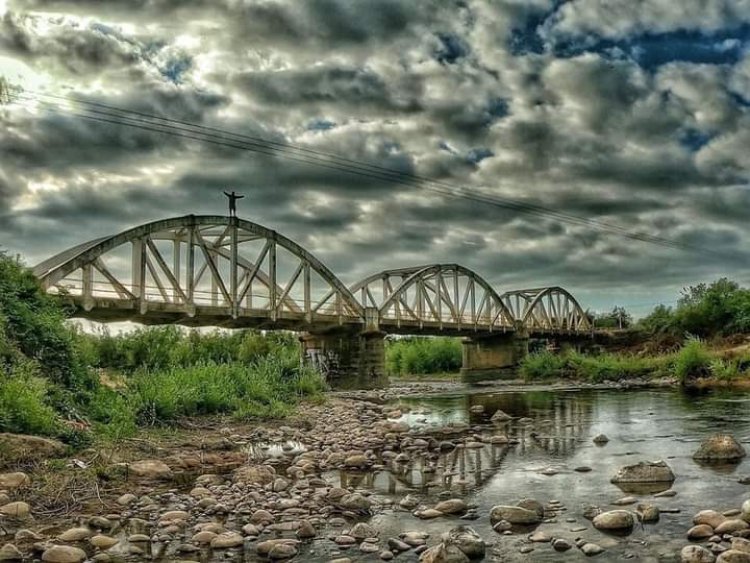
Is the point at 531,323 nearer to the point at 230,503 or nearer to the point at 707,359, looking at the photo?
the point at 707,359

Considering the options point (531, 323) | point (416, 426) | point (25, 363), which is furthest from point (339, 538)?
point (531, 323)

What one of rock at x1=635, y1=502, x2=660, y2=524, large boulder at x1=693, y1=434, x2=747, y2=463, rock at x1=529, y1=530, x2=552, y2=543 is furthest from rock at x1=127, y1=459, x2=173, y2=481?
large boulder at x1=693, y1=434, x2=747, y2=463

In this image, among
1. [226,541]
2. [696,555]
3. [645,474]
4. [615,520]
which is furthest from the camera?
[645,474]

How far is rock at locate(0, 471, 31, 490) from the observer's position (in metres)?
8.68

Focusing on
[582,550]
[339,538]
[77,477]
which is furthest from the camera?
[77,477]

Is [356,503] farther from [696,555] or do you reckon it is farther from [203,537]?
[696,555]

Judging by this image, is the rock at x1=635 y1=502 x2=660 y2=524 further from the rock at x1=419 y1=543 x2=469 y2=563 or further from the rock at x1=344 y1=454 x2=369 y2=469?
the rock at x1=344 y1=454 x2=369 y2=469

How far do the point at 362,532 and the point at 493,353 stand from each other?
7216 cm

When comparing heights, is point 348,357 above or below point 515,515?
below

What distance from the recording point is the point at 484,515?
7.95 meters

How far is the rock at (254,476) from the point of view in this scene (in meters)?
10.1

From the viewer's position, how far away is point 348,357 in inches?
2083

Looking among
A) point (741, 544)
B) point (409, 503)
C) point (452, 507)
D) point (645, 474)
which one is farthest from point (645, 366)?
point (741, 544)

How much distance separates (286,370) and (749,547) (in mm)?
22827
